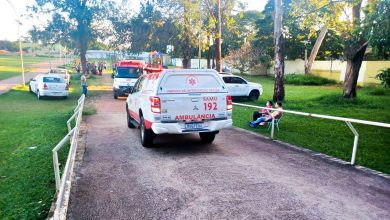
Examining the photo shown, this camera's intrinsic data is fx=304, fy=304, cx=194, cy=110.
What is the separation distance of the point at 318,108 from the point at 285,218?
11802 millimetres

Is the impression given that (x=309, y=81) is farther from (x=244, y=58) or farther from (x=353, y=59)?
(x=353, y=59)

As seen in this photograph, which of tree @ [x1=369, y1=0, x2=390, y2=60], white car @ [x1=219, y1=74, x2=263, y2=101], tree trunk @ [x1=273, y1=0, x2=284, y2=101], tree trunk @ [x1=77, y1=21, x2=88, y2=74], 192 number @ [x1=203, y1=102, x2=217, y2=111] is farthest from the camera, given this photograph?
tree trunk @ [x1=77, y1=21, x2=88, y2=74]

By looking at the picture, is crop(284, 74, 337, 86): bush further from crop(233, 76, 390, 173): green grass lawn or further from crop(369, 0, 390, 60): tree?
crop(369, 0, 390, 60): tree

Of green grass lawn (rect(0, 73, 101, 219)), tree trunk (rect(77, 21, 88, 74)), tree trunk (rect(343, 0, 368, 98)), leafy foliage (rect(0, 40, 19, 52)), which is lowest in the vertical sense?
green grass lawn (rect(0, 73, 101, 219))

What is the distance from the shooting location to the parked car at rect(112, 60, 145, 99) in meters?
19.7

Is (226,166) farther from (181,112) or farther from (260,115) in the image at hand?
(260,115)

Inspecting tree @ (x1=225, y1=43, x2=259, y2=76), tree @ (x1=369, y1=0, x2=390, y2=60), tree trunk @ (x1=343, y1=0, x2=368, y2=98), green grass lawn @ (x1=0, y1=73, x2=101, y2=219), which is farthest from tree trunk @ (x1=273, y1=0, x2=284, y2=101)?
tree @ (x1=225, y1=43, x2=259, y2=76)

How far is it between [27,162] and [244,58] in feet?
119

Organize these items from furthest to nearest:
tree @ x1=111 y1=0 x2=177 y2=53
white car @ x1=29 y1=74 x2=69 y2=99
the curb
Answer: tree @ x1=111 y1=0 x2=177 y2=53 < white car @ x1=29 y1=74 x2=69 y2=99 < the curb

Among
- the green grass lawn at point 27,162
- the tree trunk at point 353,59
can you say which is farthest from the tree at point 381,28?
the green grass lawn at point 27,162

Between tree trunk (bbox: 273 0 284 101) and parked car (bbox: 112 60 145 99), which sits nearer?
tree trunk (bbox: 273 0 284 101)

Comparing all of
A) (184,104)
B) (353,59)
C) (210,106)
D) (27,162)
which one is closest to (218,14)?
(353,59)

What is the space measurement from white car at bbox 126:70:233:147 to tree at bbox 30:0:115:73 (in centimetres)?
3191

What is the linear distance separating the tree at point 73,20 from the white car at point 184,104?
105 ft
